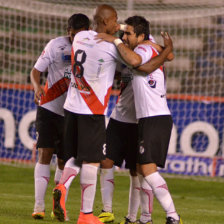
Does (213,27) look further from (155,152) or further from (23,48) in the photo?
(155,152)

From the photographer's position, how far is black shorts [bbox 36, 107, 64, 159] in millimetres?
6422

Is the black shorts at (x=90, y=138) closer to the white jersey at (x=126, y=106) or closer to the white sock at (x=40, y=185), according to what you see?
the white jersey at (x=126, y=106)

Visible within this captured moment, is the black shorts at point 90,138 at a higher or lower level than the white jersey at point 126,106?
lower

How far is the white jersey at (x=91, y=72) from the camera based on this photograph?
552 cm

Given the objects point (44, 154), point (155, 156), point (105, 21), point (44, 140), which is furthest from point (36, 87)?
point (155, 156)

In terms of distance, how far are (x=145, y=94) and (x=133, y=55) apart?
1.36 ft

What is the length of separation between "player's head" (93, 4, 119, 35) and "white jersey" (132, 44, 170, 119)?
27 cm

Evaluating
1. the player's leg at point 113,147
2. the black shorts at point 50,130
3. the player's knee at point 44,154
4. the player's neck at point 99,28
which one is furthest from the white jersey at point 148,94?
the player's knee at point 44,154

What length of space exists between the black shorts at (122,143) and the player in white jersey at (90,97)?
0.62 m

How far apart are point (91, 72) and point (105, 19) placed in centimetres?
43

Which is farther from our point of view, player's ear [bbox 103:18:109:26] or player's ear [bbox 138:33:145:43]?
player's ear [bbox 138:33:145:43]

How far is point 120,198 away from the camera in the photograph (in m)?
8.72

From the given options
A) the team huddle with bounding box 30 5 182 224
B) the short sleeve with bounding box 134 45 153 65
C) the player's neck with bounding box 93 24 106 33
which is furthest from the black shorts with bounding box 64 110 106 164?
the player's neck with bounding box 93 24 106 33

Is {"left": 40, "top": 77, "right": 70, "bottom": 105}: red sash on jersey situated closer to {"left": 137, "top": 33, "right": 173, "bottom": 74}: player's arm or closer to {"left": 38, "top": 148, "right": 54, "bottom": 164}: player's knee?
{"left": 38, "top": 148, "right": 54, "bottom": 164}: player's knee
